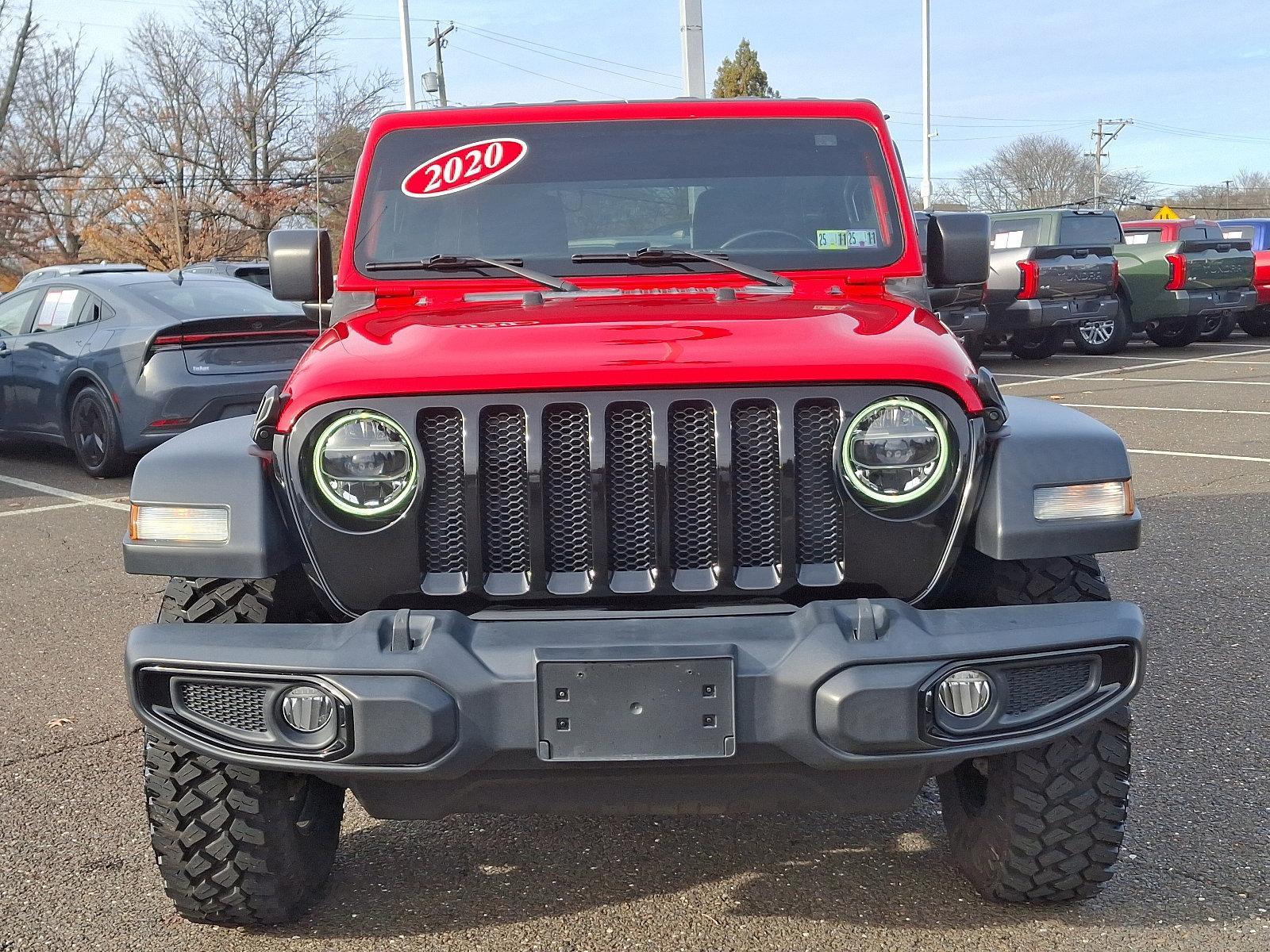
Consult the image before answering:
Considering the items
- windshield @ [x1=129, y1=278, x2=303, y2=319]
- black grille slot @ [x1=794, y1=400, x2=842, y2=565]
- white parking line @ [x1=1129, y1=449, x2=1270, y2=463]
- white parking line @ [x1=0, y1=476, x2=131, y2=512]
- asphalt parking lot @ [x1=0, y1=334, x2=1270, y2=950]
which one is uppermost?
windshield @ [x1=129, y1=278, x2=303, y2=319]

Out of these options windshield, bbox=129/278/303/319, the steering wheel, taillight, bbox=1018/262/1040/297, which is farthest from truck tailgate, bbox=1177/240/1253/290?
the steering wheel

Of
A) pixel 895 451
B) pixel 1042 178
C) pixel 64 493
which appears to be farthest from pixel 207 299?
pixel 1042 178

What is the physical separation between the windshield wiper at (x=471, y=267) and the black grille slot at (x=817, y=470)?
3.38ft

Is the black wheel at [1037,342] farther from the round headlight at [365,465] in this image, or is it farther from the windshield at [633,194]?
the round headlight at [365,465]

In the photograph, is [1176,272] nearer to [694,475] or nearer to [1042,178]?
[694,475]

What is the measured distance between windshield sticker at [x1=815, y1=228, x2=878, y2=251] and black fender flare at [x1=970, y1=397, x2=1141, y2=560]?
112 centimetres

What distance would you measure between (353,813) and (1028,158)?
87.5 metres

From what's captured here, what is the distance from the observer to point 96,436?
9.18m

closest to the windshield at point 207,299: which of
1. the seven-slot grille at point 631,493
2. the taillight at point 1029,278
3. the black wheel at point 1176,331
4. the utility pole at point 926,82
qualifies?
the seven-slot grille at point 631,493

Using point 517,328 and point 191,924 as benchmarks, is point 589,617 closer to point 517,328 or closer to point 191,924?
point 517,328

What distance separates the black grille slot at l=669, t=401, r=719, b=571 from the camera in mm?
2529

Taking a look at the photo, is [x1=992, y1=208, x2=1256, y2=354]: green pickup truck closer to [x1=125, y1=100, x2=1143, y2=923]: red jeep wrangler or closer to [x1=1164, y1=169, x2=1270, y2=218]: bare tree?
[x1=125, y1=100, x2=1143, y2=923]: red jeep wrangler

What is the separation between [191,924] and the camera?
9.52 feet

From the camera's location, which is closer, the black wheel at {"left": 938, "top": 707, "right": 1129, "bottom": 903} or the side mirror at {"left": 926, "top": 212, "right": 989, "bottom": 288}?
the black wheel at {"left": 938, "top": 707, "right": 1129, "bottom": 903}
